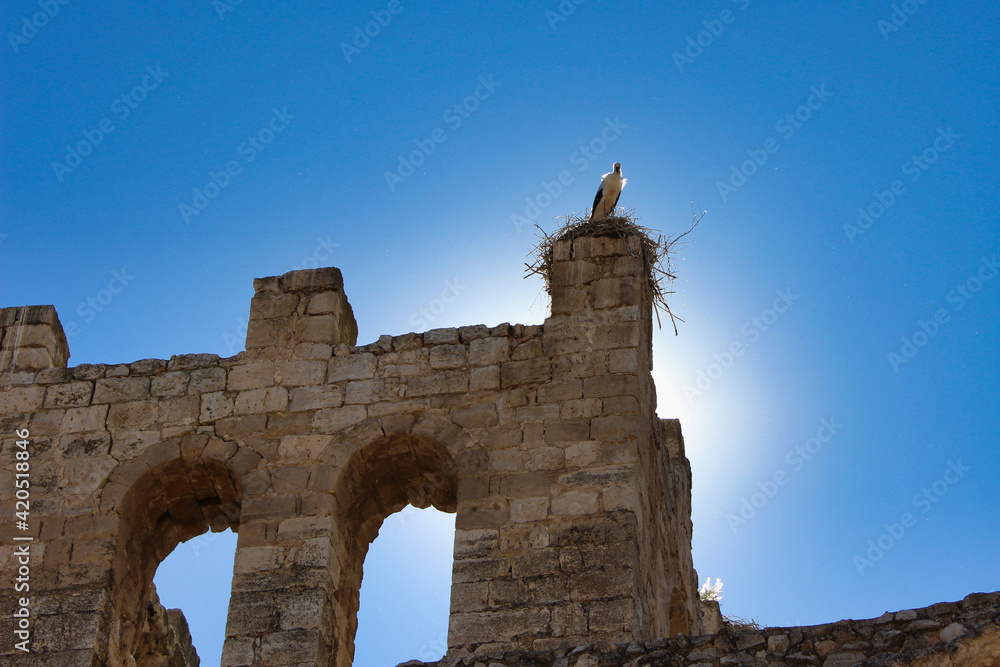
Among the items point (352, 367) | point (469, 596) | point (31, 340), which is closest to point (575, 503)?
point (469, 596)

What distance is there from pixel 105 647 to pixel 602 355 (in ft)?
13.0

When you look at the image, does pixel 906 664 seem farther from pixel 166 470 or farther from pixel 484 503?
pixel 166 470

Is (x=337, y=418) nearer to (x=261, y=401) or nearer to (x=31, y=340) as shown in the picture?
(x=261, y=401)

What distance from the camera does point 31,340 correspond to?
1248 cm

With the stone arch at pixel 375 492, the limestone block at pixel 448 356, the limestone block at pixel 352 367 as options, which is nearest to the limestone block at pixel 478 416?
the stone arch at pixel 375 492

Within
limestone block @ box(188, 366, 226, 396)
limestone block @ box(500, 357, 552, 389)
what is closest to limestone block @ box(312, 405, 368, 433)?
limestone block @ box(188, 366, 226, 396)

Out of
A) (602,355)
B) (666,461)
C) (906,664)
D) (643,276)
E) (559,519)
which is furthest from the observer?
(666,461)

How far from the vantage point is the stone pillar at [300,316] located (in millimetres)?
12016

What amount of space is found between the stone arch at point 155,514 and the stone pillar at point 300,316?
102 centimetres

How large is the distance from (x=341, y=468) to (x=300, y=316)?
1.52 meters

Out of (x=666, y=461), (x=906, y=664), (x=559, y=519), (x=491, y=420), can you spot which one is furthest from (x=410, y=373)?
(x=906, y=664)

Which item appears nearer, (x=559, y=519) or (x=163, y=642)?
(x=559, y=519)

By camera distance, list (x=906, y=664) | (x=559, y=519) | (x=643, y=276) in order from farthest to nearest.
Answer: (x=643, y=276)
(x=559, y=519)
(x=906, y=664)

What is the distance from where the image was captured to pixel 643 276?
12164 mm
